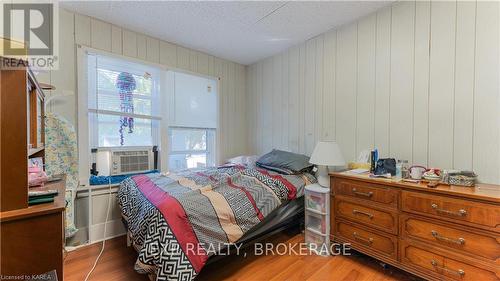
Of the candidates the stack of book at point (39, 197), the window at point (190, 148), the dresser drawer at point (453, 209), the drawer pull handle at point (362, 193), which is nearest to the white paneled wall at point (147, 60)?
the window at point (190, 148)

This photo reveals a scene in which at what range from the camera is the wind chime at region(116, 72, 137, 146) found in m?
2.72

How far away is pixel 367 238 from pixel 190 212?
151 cm

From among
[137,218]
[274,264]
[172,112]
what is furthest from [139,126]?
[274,264]

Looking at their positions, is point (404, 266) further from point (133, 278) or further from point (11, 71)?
point (11, 71)

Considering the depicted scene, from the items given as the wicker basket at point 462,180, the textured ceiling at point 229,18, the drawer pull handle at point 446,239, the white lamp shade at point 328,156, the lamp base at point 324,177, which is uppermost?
the textured ceiling at point 229,18

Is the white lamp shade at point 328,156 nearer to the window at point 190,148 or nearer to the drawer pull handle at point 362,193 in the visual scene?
the drawer pull handle at point 362,193

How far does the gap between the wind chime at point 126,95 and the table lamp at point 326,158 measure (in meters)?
2.29

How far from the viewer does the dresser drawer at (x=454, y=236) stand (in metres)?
1.31

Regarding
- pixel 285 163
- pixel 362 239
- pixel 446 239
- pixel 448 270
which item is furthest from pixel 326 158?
pixel 448 270

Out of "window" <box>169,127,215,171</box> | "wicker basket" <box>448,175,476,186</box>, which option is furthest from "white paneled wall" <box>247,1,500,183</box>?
"window" <box>169,127,215,171</box>

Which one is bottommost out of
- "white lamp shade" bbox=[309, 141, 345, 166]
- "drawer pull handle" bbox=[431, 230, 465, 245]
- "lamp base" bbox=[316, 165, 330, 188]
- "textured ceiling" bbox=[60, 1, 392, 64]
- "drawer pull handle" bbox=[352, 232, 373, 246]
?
"drawer pull handle" bbox=[352, 232, 373, 246]

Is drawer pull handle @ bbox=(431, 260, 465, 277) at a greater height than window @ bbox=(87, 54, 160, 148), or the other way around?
window @ bbox=(87, 54, 160, 148)

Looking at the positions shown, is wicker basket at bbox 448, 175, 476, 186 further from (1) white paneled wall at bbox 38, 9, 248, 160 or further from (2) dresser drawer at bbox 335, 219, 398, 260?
(1) white paneled wall at bbox 38, 9, 248, 160

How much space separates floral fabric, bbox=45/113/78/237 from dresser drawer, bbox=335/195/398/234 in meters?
2.59
